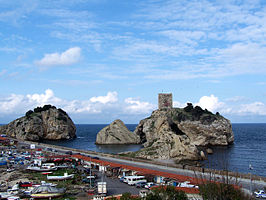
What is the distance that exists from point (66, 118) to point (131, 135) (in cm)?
5173

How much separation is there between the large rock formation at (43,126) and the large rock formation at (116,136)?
37066 mm

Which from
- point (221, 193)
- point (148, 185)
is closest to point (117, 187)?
point (148, 185)

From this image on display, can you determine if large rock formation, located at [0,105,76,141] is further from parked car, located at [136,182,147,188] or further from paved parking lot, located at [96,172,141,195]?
parked car, located at [136,182,147,188]

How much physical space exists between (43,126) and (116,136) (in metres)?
50.3

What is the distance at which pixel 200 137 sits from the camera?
366 ft

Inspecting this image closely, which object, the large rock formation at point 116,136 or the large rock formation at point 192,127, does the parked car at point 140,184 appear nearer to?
the large rock formation at point 192,127

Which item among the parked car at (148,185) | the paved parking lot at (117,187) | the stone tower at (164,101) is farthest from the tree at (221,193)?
the stone tower at (164,101)

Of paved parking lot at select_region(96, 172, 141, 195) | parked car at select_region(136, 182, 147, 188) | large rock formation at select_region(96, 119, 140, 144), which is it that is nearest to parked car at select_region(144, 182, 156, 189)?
parked car at select_region(136, 182, 147, 188)

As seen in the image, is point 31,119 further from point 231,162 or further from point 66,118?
point 231,162

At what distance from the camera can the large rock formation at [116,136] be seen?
124625mm

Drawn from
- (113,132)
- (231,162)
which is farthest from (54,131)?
(231,162)

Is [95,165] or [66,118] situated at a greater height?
[66,118]

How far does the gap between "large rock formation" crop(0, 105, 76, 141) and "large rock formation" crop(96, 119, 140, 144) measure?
122 feet

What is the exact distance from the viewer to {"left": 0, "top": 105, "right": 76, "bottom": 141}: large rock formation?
14425 cm
